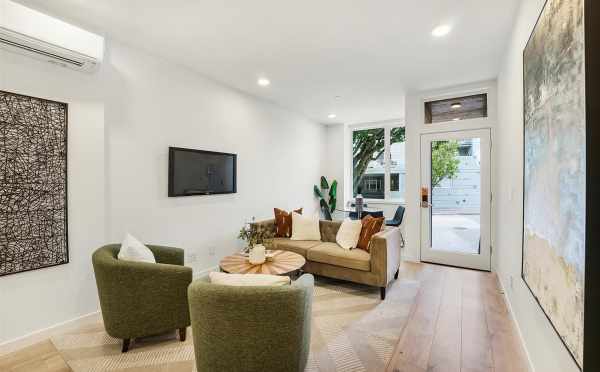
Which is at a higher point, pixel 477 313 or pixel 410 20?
pixel 410 20

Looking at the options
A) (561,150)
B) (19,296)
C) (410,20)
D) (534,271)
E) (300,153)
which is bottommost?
(19,296)

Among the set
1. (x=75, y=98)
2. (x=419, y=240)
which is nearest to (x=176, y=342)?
(x=75, y=98)

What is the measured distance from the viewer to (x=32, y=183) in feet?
7.61

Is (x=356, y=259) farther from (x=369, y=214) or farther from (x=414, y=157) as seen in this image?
(x=369, y=214)

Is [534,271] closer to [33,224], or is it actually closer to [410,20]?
[410,20]

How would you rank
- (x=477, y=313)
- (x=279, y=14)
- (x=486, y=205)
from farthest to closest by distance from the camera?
1. (x=486, y=205)
2. (x=477, y=313)
3. (x=279, y=14)

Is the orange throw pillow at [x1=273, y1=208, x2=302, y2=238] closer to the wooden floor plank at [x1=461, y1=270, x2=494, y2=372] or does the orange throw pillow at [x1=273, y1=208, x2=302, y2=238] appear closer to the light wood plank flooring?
the light wood plank flooring

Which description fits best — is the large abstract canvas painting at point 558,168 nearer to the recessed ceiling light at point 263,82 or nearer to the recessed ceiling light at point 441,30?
the recessed ceiling light at point 441,30

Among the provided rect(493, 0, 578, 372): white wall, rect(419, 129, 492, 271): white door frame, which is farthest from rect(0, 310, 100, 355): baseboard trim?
rect(419, 129, 492, 271): white door frame

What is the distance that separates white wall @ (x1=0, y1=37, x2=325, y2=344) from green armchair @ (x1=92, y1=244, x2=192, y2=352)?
715mm

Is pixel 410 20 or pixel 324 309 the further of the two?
pixel 324 309

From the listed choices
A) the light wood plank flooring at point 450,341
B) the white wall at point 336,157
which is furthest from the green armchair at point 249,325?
the white wall at point 336,157

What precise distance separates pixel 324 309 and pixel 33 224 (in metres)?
2.72

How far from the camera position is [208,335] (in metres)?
1.55
